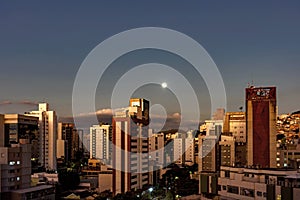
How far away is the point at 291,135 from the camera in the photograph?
23656 mm

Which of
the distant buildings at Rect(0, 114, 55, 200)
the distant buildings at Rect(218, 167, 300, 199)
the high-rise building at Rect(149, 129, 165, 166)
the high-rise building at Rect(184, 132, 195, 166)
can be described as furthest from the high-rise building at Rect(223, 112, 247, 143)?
the distant buildings at Rect(0, 114, 55, 200)

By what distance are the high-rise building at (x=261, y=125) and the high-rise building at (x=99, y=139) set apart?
31.3 feet

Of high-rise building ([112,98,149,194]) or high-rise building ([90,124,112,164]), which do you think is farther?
high-rise building ([90,124,112,164])

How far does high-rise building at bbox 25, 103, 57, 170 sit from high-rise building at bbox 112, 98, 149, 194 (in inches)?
252

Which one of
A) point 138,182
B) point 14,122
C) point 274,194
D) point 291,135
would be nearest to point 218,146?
point 138,182

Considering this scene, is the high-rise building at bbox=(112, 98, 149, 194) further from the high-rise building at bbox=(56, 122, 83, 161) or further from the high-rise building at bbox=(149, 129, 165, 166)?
the high-rise building at bbox=(56, 122, 83, 161)

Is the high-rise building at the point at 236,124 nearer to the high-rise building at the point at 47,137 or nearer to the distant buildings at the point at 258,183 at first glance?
the high-rise building at the point at 47,137

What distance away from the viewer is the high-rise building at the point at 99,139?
21562 millimetres

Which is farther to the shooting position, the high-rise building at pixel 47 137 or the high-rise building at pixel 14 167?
the high-rise building at pixel 47 137

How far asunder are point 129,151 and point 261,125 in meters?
4.12

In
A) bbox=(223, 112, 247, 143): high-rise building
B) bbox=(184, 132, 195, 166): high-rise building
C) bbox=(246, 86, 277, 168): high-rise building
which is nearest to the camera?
bbox=(246, 86, 277, 168): high-rise building

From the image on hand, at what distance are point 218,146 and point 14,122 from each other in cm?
935

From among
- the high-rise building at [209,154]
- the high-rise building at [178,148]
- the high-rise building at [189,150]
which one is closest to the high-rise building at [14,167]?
the high-rise building at [209,154]

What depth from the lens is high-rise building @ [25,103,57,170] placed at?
1902 cm
